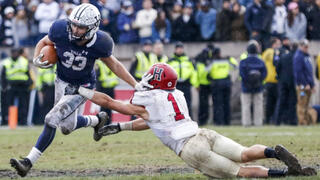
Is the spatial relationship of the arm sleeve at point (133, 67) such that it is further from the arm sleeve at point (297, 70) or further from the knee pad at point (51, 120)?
the knee pad at point (51, 120)

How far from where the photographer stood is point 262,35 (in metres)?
18.3

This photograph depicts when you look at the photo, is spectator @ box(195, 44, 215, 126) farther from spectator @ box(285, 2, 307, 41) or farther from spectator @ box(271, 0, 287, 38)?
spectator @ box(285, 2, 307, 41)

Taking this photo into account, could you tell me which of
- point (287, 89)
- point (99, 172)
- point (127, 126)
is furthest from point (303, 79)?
point (127, 126)

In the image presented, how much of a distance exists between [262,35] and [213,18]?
1.16 meters

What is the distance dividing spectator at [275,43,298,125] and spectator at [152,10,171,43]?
9.35 ft

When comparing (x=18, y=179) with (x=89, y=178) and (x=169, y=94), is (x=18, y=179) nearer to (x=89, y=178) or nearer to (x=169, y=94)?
(x=89, y=178)

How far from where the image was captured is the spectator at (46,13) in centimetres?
1831

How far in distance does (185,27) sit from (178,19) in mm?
341

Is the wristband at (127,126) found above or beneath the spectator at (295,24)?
beneath

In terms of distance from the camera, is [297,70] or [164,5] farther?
[164,5]

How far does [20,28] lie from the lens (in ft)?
62.8

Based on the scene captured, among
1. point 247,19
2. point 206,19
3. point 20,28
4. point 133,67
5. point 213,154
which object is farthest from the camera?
point 20,28

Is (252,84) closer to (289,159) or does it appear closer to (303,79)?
(303,79)

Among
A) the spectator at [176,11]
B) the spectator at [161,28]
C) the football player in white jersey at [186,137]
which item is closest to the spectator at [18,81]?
the spectator at [161,28]
